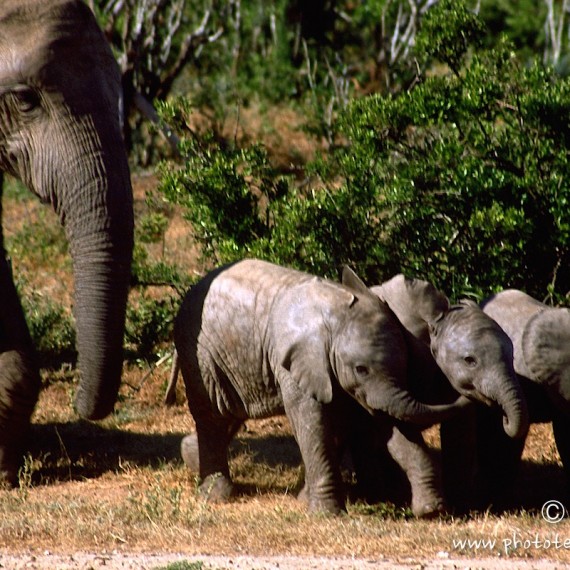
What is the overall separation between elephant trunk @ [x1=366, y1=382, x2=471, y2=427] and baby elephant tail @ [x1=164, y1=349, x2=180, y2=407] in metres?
2.83

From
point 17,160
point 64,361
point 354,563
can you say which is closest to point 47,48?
point 17,160

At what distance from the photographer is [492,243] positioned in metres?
9.83

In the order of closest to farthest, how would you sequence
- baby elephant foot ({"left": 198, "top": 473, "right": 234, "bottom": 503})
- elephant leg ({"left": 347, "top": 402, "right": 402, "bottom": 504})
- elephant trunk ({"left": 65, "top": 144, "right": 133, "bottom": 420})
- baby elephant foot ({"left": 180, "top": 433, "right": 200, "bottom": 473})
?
elephant trunk ({"left": 65, "top": 144, "right": 133, "bottom": 420}) → elephant leg ({"left": 347, "top": 402, "right": 402, "bottom": 504}) → baby elephant foot ({"left": 198, "top": 473, "right": 234, "bottom": 503}) → baby elephant foot ({"left": 180, "top": 433, "right": 200, "bottom": 473})

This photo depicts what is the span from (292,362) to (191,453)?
1.48 metres

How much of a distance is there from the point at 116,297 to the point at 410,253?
11.5 ft

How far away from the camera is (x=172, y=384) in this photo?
1028 cm

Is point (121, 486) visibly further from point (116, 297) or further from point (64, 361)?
point (64, 361)

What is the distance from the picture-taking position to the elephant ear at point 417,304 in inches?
309

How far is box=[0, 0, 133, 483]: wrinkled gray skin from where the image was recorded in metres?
7.18

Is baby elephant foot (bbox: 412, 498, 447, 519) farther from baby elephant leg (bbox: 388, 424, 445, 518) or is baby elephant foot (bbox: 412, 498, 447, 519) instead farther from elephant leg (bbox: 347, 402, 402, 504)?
elephant leg (bbox: 347, 402, 402, 504)

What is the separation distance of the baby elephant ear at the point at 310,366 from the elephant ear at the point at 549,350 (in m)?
1.35

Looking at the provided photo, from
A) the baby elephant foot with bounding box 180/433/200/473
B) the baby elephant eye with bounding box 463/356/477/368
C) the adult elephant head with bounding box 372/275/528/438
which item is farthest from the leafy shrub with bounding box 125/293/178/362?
the baby elephant eye with bounding box 463/356/477/368

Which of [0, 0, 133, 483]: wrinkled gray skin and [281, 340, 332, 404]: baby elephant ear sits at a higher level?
[0, 0, 133, 483]: wrinkled gray skin

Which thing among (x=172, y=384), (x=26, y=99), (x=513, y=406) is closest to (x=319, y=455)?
(x=513, y=406)
